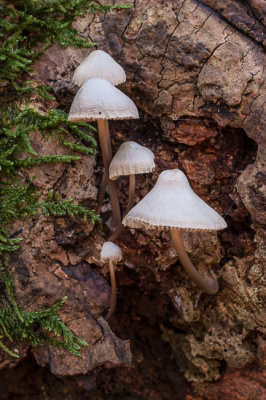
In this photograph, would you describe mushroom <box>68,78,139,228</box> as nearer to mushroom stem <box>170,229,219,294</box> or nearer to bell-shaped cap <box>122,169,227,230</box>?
bell-shaped cap <box>122,169,227,230</box>

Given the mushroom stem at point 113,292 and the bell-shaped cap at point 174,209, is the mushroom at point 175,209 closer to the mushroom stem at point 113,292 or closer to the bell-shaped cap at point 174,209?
the bell-shaped cap at point 174,209

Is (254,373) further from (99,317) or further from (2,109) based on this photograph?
(2,109)

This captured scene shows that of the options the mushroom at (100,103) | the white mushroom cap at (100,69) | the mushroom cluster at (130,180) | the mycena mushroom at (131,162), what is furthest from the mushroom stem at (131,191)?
the white mushroom cap at (100,69)

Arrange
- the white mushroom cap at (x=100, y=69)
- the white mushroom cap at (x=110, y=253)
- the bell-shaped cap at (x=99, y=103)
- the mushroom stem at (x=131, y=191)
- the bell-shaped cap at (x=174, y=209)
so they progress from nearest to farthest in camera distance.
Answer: the bell-shaped cap at (x=174, y=209), the bell-shaped cap at (x=99, y=103), the white mushroom cap at (x=100, y=69), the white mushroom cap at (x=110, y=253), the mushroom stem at (x=131, y=191)

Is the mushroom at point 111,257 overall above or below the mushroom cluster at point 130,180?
below

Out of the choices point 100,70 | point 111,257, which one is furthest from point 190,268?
point 100,70

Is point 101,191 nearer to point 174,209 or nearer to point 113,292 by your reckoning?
point 113,292

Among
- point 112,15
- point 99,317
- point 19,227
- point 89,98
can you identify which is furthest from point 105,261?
point 112,15
